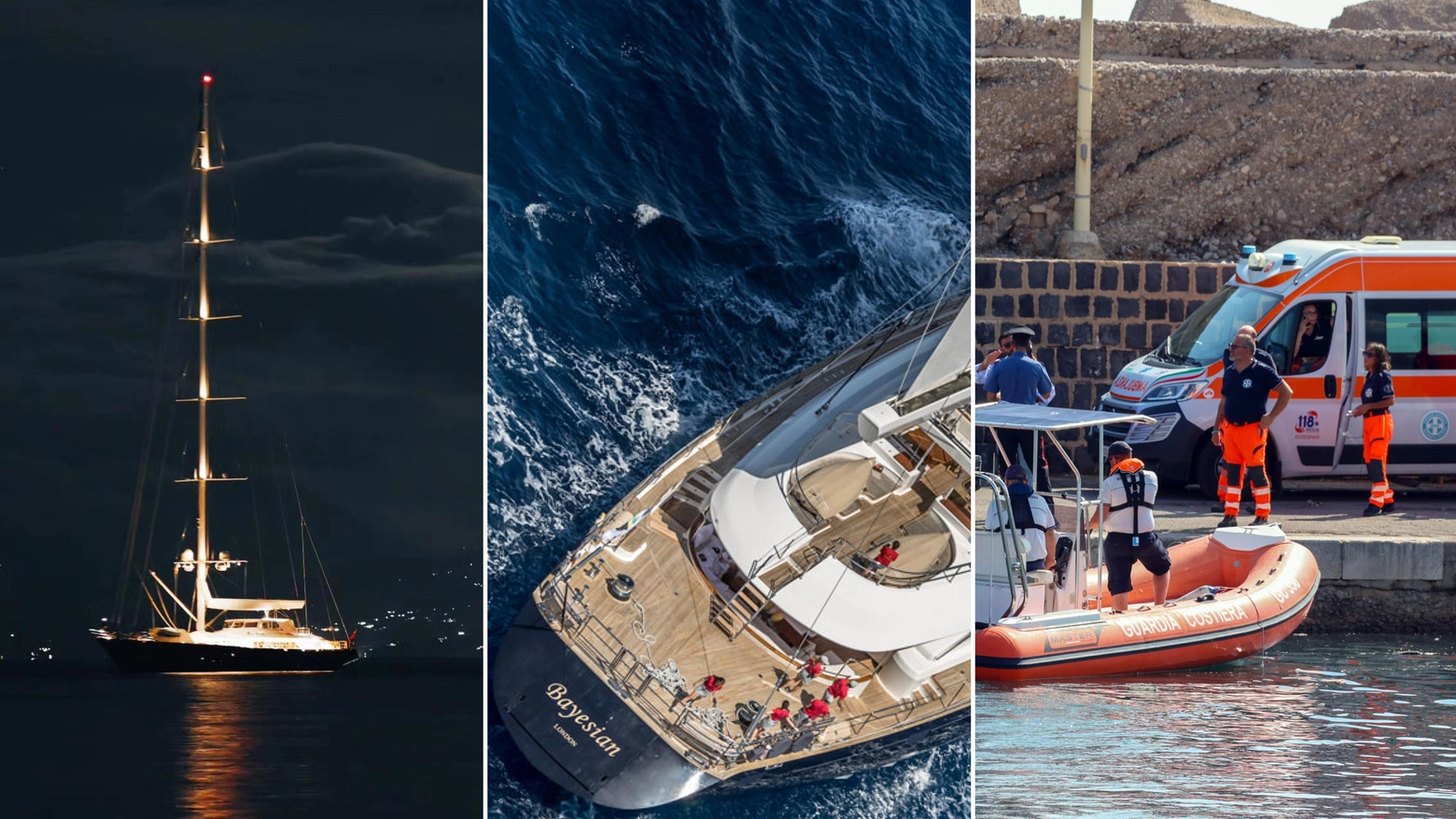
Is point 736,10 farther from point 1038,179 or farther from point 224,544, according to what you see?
point 1038,179

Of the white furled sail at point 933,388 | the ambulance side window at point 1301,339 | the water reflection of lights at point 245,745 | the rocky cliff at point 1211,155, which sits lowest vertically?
the water reflection of lights at point 245,745

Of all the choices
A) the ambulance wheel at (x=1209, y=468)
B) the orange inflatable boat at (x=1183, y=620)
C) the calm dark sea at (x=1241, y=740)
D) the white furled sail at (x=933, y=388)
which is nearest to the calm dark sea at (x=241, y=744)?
the white furled sail at (x=933, y=388)

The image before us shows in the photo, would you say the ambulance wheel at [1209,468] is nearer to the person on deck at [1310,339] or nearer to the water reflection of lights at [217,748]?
the person on deck at [1310,339]

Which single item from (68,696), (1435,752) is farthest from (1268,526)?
(68,696)

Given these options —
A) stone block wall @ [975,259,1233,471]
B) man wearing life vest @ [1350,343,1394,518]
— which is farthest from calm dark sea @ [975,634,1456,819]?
stone block wall @ [975,259,1233,471]

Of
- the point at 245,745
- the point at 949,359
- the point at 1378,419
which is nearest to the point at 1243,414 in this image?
the point at 1378,419

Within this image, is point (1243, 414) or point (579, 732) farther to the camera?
point (1243, 414)

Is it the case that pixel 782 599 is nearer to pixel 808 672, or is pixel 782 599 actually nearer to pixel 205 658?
pixel 808 672
